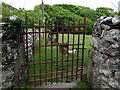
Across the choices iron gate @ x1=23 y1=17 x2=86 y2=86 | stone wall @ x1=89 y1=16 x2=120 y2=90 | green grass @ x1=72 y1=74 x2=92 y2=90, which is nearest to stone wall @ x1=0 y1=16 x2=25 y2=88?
iron gate @ x1=23 y1=17 x2=86 y2=86

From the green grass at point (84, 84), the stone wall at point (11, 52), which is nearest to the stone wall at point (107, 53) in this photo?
the green grass at point (84, 84)

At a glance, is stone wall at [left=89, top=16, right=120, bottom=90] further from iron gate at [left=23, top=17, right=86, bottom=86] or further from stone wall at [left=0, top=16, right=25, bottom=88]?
stone wall at [left=0, top=16, right=25, bottom=88]

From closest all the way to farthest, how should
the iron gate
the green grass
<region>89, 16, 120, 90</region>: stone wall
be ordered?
<region>89, 16, 120, 90</region>: stone wall → the iron gate → the green grass

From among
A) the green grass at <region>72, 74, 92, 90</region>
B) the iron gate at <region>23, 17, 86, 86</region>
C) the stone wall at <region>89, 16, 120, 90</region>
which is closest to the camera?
the stone wall at <region>89, 16, 120, 90</region>

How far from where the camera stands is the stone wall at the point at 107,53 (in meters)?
2.46

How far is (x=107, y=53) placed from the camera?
2625mm

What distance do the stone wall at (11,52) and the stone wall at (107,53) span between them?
1.68m

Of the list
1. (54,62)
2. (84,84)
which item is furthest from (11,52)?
(84,84)

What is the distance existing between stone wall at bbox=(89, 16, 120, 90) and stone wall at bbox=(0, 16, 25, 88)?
5.50 ft

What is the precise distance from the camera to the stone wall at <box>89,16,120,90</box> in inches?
96.8

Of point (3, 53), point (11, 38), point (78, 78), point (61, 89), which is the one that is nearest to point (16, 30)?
point (11, 38)

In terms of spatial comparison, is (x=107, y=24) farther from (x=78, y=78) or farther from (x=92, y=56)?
(x=78, y=78)

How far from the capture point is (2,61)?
2.51 m

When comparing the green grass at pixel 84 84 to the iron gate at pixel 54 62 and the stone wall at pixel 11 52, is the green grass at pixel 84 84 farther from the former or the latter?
the stone wall at pixel 11 52
